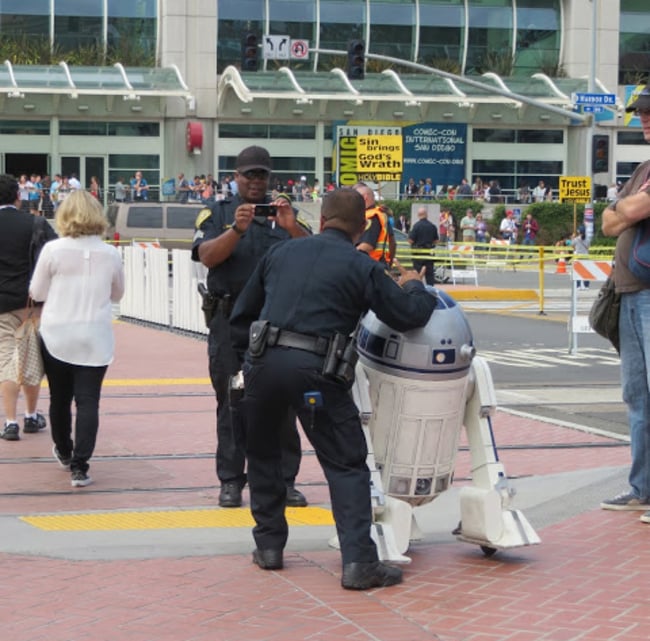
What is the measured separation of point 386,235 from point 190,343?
25.6 ft

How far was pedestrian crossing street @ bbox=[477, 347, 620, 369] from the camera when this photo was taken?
16.5 metres

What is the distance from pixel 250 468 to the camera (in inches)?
254

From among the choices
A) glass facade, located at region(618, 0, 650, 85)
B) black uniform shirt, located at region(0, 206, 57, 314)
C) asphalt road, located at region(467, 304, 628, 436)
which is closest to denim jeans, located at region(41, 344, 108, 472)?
black uniform shirt, located at region(0, 206, 57, 314)

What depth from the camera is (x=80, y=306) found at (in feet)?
28.5

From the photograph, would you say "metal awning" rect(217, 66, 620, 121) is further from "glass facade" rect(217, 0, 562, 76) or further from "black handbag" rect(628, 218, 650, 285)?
"black handbag" rect(628, 218, 650, 285)

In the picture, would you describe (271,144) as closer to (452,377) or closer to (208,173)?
(208,173)

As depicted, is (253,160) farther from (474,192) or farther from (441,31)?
(441,31)

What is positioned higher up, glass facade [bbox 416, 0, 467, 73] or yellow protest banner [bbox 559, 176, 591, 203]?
glass facade [bbox 416, 0, 467, 73]

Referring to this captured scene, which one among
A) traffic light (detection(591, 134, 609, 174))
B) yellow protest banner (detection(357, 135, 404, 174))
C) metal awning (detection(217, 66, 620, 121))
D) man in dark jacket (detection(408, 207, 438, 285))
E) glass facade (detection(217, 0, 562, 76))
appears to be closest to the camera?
yellow protest banner (detection(357, 135, 404, 174))

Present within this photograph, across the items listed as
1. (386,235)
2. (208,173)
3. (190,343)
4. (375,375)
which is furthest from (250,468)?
(208,173)

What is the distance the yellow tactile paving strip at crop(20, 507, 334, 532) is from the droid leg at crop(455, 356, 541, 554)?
4.02 ft

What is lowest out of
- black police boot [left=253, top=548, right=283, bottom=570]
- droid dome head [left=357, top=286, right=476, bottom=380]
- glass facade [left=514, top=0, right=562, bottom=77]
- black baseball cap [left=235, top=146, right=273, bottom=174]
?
black police boot [left=253, top=548, right=283, bottom=570]

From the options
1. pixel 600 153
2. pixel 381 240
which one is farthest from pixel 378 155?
pixel 381 240

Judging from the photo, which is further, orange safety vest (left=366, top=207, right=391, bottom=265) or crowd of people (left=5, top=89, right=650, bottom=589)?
orange safety vest (left=366, top=207, right=391, bottom=265)
